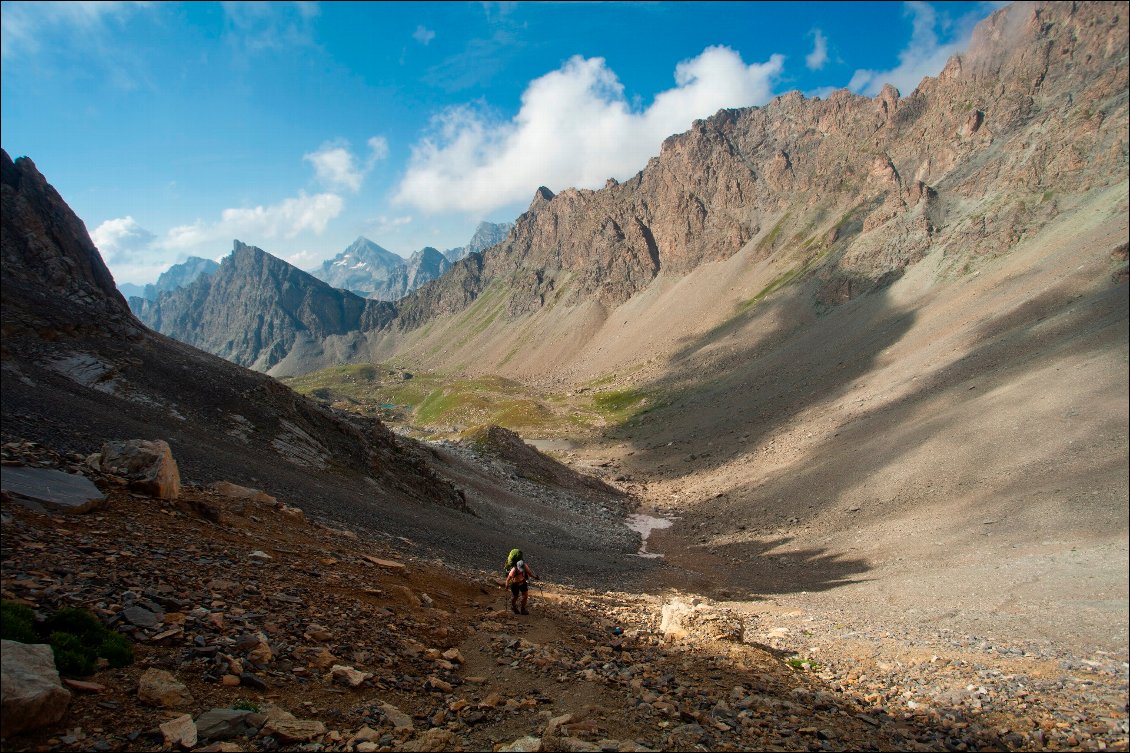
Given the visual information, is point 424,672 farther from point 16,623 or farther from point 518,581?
point 16,623

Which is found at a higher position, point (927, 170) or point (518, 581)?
point (927, 170)

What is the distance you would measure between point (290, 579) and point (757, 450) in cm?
5062

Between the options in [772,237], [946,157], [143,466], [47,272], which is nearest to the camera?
[143,466]

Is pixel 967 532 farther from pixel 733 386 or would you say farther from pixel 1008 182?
pixel 1008 182

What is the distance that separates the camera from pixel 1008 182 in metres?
83.8

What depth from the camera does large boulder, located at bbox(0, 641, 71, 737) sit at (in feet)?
19.9

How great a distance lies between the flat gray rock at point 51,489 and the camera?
12.2 m

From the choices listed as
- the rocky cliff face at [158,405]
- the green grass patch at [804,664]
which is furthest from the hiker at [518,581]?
the rocky cliff face at [158,405]

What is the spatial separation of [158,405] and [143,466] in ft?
49.8

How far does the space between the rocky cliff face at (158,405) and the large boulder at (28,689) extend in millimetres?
14872

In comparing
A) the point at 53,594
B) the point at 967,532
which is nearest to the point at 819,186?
the point at 967,532

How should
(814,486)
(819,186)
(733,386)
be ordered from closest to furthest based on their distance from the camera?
1. (814,486)
2. (733,386)
3. (819,186)

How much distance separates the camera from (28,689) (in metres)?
6.25

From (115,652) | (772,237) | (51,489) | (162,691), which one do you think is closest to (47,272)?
(51,489)
